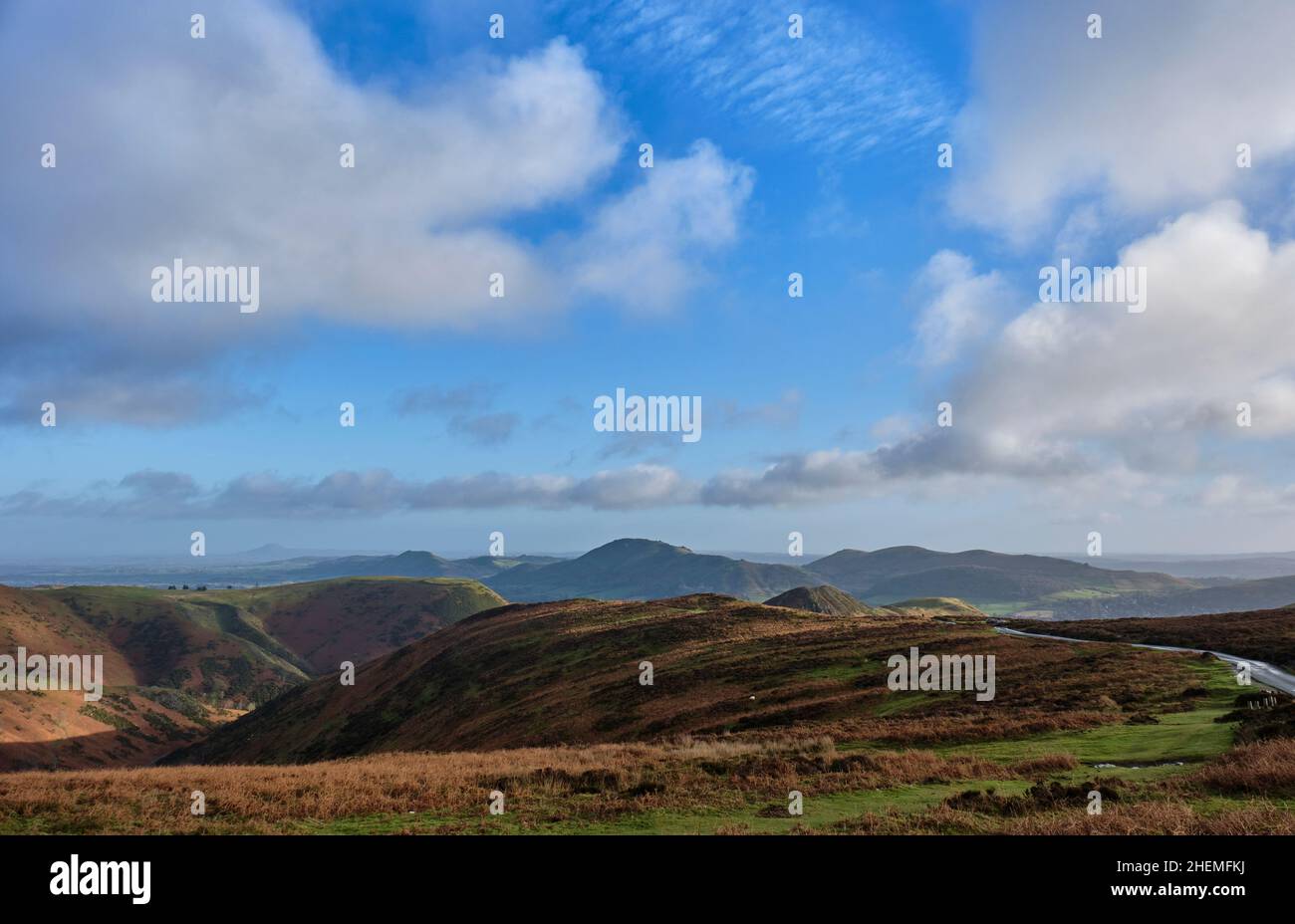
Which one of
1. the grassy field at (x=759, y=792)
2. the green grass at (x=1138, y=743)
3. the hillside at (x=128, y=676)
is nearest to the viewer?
the grassy field at (x=759, y=792)

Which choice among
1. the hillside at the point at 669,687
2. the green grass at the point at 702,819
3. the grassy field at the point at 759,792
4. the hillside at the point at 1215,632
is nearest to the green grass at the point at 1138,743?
the grassy field at the point at 759,792

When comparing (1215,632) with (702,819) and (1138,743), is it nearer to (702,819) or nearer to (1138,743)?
(1138,743)

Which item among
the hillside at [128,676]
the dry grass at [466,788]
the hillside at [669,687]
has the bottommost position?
the hillside at [128,676]

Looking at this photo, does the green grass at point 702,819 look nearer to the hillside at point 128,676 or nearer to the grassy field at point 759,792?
the grassy field at point 759,792

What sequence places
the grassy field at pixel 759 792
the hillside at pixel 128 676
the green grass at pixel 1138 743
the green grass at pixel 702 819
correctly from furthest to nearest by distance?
1. the hillside at pixel 128 676
2. the green grass at pixel 1138 743
3. the green grass at pixel 702 819
4. the grassy field at pixel 759 792

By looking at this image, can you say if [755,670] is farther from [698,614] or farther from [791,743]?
[698,614]

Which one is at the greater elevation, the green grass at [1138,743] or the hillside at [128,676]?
the green grass at [1138,743]
